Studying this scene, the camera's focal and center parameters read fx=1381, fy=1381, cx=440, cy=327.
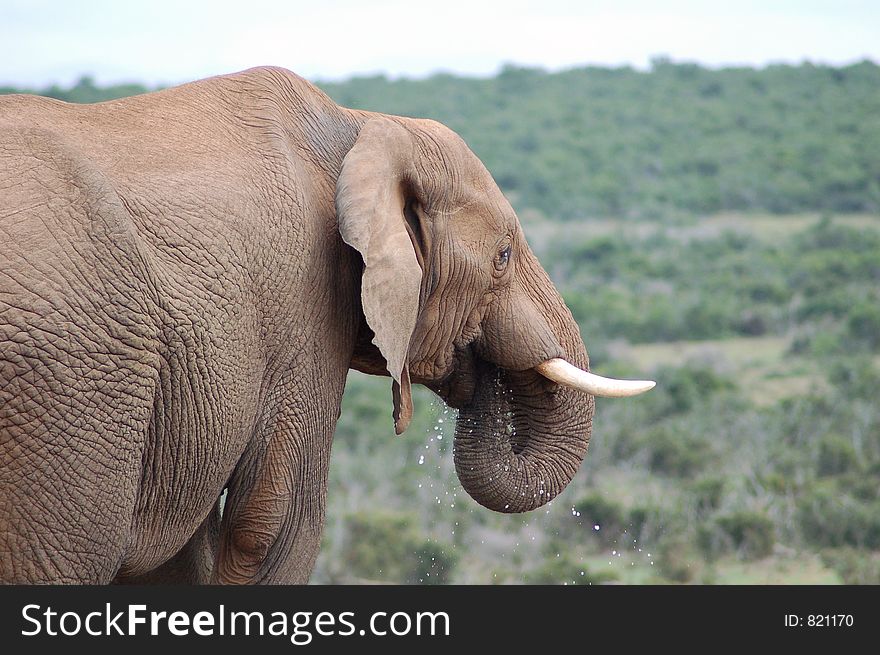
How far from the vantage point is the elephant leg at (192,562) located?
435 cm

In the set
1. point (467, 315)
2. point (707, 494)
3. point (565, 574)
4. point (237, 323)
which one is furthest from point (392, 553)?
point (237, 323)

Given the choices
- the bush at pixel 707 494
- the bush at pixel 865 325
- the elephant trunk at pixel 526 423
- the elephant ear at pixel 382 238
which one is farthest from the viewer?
the bush at pixel 865 325

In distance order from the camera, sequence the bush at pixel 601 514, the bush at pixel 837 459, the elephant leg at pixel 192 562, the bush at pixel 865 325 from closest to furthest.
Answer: the elephant leg at pixel 192 562 < the bush at pixel 601 514 < the bush at pixel 837 459 < the bush at pixel 865 325

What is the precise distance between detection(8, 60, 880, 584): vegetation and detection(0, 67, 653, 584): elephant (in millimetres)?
481

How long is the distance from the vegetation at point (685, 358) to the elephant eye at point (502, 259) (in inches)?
24.9

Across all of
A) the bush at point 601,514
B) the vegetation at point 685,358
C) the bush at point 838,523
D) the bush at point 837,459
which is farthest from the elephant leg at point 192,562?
the bush at point 837,459

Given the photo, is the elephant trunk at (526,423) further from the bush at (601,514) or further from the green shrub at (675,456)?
the green shrub at (675,456)

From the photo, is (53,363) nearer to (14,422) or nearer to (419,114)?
(14,422)

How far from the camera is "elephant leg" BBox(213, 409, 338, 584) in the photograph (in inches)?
153

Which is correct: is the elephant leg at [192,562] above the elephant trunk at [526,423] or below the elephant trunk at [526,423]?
below

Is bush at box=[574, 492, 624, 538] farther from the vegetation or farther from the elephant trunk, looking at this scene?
the elephant trunk

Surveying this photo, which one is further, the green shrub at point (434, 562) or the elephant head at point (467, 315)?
the green shrub at point (434, 562)

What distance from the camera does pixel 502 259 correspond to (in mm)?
4438

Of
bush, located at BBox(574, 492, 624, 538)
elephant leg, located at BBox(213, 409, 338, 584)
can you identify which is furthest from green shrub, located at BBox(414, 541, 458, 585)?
elephant leg, located at BBox(213, 409, 338, 584)
